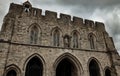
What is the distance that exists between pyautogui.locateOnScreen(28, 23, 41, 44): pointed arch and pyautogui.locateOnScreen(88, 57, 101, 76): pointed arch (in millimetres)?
5533

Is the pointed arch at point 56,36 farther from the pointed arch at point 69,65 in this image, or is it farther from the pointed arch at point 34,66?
the pointed arch at point 34,66

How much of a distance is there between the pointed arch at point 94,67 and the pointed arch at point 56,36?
368cm

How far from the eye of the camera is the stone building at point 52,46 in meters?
10.3

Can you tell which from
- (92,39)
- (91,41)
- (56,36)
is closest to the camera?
(56,36)

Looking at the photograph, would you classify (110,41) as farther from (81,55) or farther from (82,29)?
(81,55)

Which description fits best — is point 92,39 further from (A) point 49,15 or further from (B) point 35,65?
(B) point 35,65

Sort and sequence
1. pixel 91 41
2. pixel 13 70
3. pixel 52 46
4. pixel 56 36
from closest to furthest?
1. pixel 13 70
2. pixel 52 46
3. pixel 56 36
4. pixel 91 41

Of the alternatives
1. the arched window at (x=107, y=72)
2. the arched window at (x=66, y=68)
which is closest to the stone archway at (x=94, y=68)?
the arched window at (x=107, y=72)

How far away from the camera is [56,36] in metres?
12.6

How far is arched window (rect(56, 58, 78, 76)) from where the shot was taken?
12203 mm

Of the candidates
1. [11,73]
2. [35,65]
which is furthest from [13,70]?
[35,65]

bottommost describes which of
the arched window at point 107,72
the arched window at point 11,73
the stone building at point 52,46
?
the arched window at point 11,73

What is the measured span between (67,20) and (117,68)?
6984 millimetres

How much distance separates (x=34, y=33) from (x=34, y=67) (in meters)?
3.16
